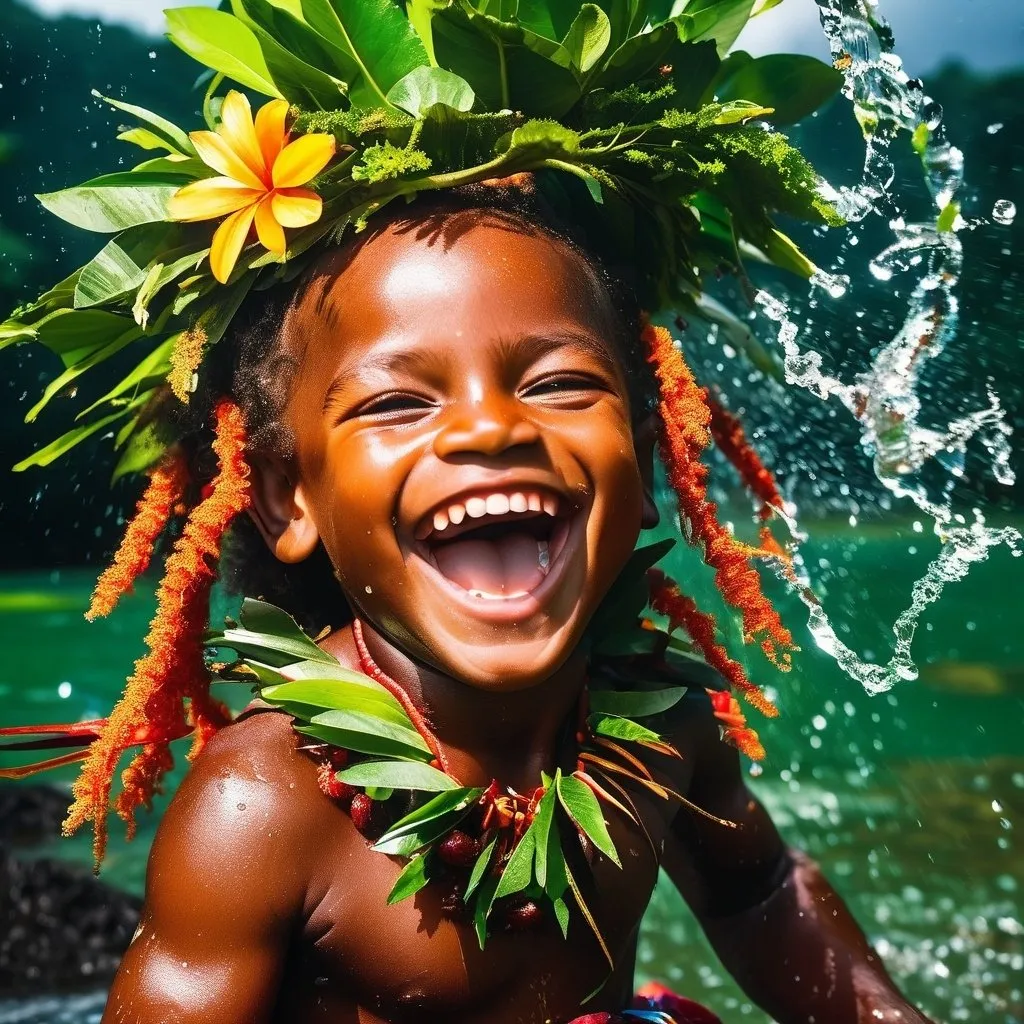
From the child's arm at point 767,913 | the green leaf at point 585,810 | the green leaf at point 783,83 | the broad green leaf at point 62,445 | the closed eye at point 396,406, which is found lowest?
the child's arm at point 767,913

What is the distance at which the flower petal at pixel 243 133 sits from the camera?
7.00 ft

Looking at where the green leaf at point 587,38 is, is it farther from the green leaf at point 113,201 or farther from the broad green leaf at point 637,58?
the green leaf at point 113,201

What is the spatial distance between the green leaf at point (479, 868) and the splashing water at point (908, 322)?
2.67ft

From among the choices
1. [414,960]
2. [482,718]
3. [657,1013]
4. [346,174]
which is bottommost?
[657,1013]

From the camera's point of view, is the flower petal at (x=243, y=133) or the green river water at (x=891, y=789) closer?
the flower petal at (x=243, y=133)

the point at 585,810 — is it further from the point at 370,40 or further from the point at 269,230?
the point at 370,40

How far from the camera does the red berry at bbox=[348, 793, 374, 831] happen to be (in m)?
2.06

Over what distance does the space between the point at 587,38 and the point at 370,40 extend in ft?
1.13

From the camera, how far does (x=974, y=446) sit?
1268 cm

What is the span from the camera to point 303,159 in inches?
83.0

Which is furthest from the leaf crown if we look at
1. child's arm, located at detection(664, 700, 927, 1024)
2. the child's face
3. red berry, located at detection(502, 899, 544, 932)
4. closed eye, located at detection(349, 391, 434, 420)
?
child's arm, located at detection(664, 700, 927, 1024)

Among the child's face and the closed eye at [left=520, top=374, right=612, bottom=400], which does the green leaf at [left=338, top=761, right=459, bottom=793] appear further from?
the closed eye at [left=520, top=374, right=612, bottom=400]

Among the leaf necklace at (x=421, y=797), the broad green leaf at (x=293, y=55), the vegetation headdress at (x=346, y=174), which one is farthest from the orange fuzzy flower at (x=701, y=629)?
the broad green leaf at (x=293, y=55)

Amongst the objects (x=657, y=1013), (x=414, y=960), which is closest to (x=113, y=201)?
(x=414, y=960)
